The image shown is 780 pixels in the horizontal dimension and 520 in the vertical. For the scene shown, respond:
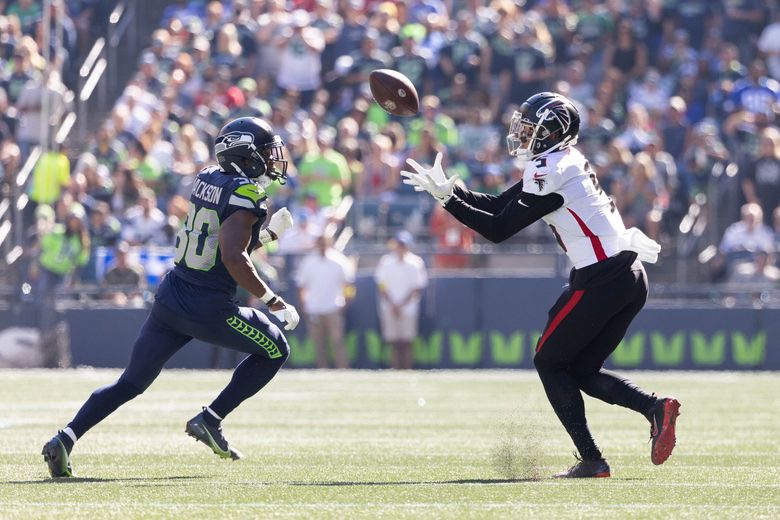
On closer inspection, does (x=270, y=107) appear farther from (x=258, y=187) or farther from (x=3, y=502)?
(x=3, y=502)

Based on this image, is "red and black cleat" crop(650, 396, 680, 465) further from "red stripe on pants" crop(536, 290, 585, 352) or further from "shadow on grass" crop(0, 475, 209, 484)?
"shadow on grass" crop(0, 475, 209, 484)

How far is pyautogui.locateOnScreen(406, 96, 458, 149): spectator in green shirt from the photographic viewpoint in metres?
19.7

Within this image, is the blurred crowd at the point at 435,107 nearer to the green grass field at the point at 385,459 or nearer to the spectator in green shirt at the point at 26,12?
the spectator in green shirt at the point at 26,12

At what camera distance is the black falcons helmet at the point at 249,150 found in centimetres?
823

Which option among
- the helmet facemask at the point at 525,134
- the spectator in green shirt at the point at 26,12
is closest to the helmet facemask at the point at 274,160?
the helmet facemask at the point at 525,134

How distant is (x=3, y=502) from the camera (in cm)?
669

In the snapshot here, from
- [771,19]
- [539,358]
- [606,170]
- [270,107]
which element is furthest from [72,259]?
[539,358]

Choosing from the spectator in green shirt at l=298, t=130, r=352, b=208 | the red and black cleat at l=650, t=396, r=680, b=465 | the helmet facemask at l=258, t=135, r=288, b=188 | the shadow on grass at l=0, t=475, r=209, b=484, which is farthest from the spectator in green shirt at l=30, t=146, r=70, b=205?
the red and black cleat at l=650, t=396, r=680, b=465

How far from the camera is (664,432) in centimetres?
762

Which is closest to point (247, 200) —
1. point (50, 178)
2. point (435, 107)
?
point (435, 107)

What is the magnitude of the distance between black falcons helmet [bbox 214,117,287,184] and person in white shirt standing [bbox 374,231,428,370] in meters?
9.92

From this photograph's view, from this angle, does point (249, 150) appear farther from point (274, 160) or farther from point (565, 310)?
point (565, 310)

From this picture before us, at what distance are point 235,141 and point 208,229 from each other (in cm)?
50

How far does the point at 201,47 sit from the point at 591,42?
5.59 meters
